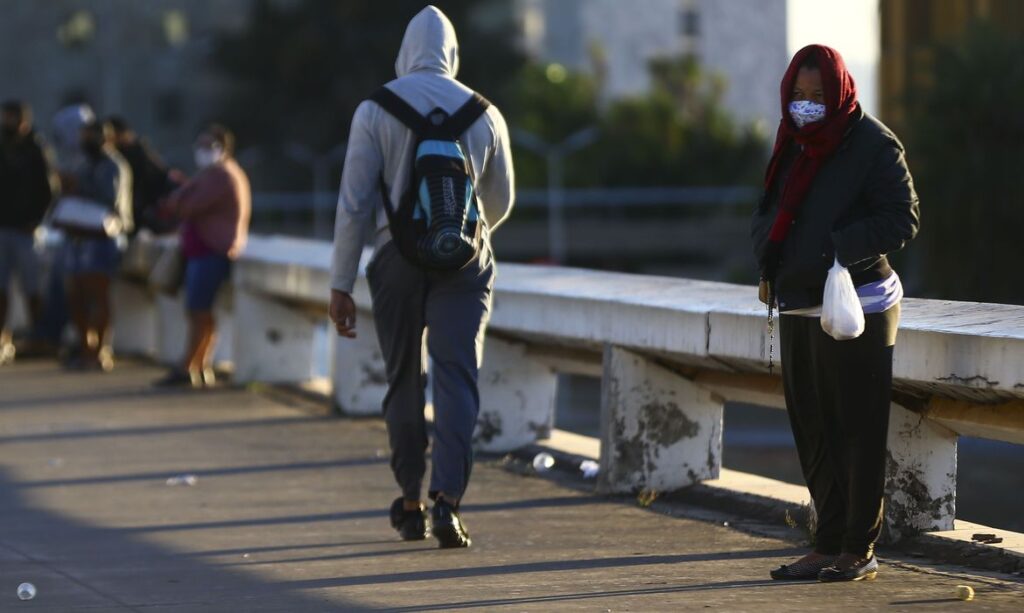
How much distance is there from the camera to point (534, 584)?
6.78 m

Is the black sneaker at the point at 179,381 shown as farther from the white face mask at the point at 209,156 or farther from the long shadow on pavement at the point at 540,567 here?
the long shadow on pavement at the point at 540,567

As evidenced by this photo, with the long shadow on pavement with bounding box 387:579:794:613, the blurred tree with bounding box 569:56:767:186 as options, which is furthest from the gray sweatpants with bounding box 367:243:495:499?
the blurred tree with bounding box 569:56:767:186

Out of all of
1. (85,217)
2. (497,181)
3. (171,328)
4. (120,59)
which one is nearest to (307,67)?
(120,59)

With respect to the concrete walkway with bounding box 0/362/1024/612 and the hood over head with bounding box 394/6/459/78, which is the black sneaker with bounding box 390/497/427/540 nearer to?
the concrete walkway with bounding box 0/362/1024/612

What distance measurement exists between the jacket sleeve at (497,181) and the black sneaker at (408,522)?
3.51 feet

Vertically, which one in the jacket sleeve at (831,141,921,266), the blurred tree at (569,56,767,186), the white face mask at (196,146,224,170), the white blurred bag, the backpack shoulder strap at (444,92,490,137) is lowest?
the blurred tree at (569,56,767,186)

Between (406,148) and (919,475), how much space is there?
2.11 meters

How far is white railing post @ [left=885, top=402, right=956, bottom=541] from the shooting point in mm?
7250

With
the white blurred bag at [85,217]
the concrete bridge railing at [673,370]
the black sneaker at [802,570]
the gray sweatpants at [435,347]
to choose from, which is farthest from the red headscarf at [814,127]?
the white blurred bag at [85,217]

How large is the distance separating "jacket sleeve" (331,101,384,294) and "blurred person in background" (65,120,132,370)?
8.12 meters

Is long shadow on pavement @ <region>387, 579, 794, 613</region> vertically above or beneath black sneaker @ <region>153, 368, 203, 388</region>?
above

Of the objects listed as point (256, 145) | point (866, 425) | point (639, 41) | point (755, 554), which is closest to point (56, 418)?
point (755, 554)

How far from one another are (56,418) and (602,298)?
463 cm

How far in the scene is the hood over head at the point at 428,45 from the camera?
778cm
